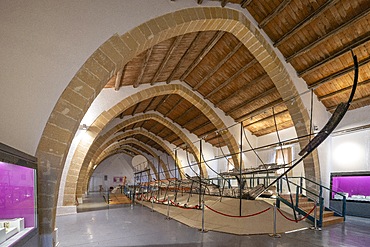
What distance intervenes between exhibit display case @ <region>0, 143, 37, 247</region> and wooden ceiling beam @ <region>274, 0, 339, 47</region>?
5.83m

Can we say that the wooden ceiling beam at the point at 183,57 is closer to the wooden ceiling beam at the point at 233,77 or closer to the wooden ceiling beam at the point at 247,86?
the wooden ceiling beam at the point at 233,77

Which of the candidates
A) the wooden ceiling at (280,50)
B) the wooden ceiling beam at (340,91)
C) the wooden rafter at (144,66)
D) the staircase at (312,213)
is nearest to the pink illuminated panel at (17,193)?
the wooden ceiling at (280,50)

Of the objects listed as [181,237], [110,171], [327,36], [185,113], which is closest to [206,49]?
[327,36]

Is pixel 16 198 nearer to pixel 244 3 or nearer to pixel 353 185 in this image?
pixel 244 3

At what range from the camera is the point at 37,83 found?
3.21 meters

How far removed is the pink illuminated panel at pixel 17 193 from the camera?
6.25ft

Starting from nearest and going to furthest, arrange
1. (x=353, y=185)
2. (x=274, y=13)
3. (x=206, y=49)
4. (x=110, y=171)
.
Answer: (x=274, y=13), (x=206, y=49), (x=353, y=185), (x=110, y=171)

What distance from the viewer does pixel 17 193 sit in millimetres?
2207

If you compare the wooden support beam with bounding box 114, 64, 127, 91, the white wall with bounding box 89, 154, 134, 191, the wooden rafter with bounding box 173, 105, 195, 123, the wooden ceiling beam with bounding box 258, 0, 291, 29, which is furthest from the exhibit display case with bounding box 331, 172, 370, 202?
the white wall with bounding box 89, 154, 134, 191

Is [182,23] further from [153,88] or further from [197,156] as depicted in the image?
[197,156]

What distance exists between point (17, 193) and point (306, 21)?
6062 mm

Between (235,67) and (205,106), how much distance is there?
9.60ft

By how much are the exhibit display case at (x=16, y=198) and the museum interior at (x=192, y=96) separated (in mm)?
17

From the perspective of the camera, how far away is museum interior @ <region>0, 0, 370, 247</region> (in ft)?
10.0
